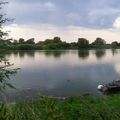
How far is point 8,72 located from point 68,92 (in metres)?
29.0

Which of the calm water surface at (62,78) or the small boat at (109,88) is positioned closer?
the small boat at (109,88)

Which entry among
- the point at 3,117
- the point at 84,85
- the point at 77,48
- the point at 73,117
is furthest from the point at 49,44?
the point at 3,117

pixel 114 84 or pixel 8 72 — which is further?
pixel 114 84

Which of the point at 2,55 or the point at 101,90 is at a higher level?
the point at 2,55

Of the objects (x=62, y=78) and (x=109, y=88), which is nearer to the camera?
(x=109, y=88)

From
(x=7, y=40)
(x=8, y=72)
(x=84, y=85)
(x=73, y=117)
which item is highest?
(x=7, y=40)

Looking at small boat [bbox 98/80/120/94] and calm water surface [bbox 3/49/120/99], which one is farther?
calm water surface [bbox 3/49/120/99]

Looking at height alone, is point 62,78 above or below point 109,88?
below

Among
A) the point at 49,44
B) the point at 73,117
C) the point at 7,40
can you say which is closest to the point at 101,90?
the point at 73,117

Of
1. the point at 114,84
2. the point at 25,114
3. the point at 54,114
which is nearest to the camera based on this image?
the point at 54,114

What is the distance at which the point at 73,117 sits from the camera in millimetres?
12891

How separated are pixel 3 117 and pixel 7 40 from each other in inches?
332

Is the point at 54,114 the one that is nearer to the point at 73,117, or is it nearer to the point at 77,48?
the point at 73,117

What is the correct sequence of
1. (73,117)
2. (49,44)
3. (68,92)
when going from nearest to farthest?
(73,117) → (68,92) → (49,44)
